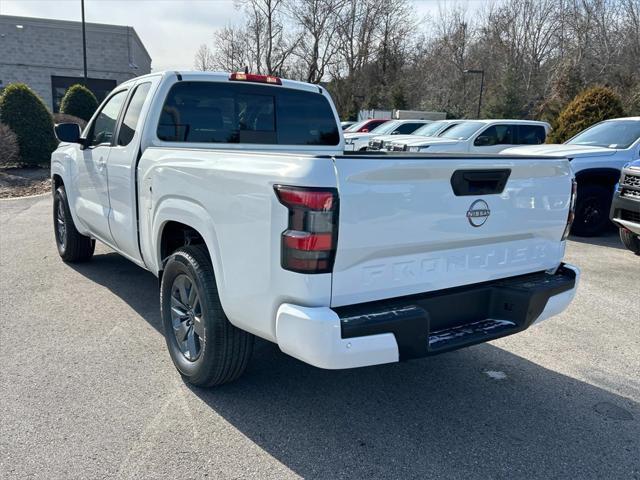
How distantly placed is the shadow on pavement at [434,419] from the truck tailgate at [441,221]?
85 cm

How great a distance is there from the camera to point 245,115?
445 centimetres

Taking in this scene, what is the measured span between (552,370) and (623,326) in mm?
1343

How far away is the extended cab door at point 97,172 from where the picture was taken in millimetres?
4676

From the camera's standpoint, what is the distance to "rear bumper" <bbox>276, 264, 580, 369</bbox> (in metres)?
2.39

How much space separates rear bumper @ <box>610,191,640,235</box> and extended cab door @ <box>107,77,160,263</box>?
586 centimetres

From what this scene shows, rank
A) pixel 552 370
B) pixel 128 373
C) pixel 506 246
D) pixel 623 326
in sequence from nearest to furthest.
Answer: pixel 506 246
pixel 128 373
pixel 552 370
pixel 623 326

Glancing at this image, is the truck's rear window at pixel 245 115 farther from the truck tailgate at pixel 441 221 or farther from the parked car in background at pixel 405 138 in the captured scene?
the parked car in background at pixel 405 138

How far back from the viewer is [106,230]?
4.73m

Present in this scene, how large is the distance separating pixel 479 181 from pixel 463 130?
1110 centimetres

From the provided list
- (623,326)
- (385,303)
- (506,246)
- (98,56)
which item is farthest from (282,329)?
(98,56)

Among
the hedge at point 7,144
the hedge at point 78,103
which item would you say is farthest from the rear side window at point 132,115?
the hedge at point 78,103

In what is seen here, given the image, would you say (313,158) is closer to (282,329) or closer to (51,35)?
(282,329)

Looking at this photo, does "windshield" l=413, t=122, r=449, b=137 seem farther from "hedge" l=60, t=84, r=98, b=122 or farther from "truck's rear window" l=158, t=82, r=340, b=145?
"hedge" l=60, t=84, r=98, b=122

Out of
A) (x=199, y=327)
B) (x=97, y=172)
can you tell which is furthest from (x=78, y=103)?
(x=199, y=327)
